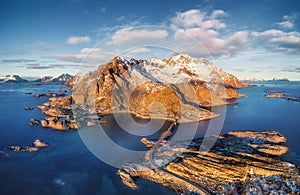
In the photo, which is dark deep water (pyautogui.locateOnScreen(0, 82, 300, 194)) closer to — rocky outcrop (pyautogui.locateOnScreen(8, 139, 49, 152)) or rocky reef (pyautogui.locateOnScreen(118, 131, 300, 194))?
rocky outcrop (pyautogui.locateOnScreen(8, 139, 49, 152))

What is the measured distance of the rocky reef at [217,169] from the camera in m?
15.0

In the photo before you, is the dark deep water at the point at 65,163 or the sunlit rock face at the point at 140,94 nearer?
the dark deep water at the point at 65,163

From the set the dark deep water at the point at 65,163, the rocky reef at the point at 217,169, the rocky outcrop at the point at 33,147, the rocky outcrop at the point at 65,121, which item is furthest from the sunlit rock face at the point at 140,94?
the rocky outcrop at the point at 33,147

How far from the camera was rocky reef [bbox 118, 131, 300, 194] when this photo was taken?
49.3 feet

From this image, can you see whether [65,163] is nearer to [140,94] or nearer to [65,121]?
[65,121]

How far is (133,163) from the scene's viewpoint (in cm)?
1916

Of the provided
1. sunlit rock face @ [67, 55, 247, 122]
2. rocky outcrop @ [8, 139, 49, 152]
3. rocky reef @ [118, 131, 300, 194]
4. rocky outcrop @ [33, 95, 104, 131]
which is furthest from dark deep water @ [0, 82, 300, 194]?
sunlit rock face @ [67, 55, 247, 122]

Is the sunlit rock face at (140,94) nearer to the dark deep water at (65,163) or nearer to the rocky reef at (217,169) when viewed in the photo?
the dark deep water at (65,163)

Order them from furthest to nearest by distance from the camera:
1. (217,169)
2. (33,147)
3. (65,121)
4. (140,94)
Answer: (140,94), (65,121), (33,147), (217,169)

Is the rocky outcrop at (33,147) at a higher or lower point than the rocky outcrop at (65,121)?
lower

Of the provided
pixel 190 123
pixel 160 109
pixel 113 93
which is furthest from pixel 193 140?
pixel 113 93

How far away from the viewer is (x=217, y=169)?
17.1 metres

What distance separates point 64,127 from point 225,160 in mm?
23430

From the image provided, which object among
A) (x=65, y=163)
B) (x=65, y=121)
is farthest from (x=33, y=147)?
(x=65, y=121)
